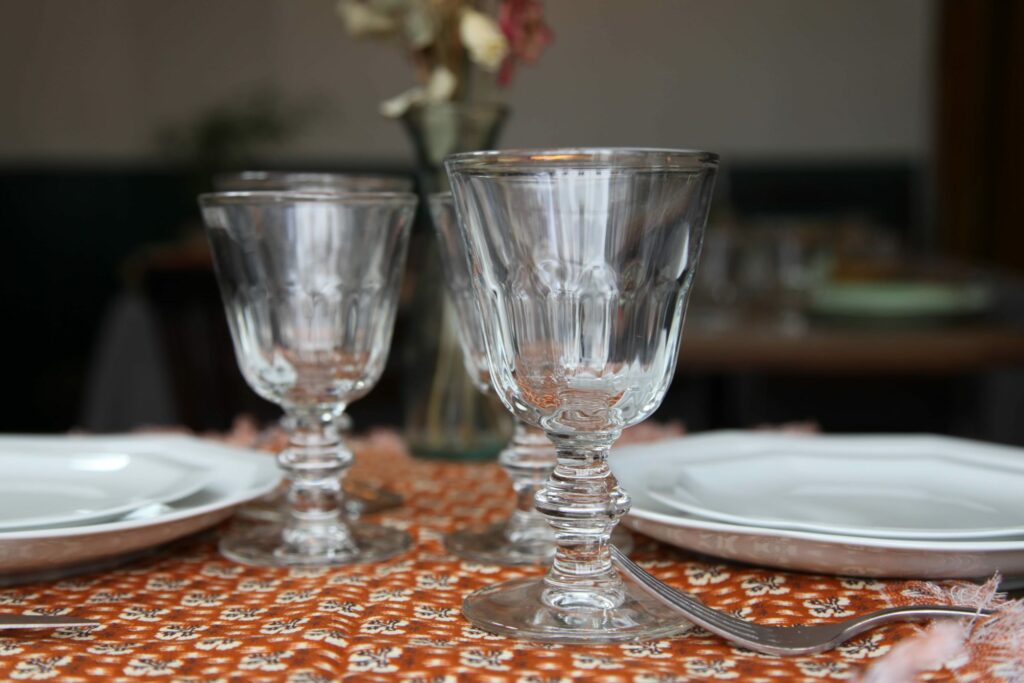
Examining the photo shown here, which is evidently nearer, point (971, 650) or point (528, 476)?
point (971, 650)

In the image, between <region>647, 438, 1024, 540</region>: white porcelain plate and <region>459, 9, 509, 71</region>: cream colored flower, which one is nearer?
<region>647, 438, 1024, 540</region>: white porcelain plate

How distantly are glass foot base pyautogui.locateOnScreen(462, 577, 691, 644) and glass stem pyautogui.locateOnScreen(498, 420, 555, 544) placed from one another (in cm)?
13

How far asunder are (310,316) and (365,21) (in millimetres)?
336

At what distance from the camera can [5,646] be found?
0.55 m

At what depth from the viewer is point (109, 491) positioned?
79 centimetres

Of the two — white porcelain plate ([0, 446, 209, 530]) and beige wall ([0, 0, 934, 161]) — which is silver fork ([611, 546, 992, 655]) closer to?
white porcelain plate ([0, 446, 209, 530])

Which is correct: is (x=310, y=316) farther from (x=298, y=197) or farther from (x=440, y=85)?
(x=440, y=85)

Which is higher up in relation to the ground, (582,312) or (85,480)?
(582,312)

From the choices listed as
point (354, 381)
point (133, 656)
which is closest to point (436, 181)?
point (354, 381)

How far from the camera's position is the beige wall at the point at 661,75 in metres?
6.02

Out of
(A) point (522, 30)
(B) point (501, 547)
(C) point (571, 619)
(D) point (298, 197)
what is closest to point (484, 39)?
(A) point (522, 30)

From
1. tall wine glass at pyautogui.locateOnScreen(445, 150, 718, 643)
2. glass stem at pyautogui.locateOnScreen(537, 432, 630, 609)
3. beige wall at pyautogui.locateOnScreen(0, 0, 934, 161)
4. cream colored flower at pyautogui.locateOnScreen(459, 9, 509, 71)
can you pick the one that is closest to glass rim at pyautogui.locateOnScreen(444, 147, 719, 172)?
tall wine glass at pyautogui.locateOnScreen(445, 150, 718, 643)

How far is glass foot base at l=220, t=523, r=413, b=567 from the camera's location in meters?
0.71

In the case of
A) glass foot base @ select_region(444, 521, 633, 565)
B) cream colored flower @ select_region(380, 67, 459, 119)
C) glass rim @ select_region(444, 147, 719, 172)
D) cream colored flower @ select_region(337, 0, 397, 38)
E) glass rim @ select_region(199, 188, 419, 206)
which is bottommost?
glass foot base @ select_region(444, 521, 633, 565)
